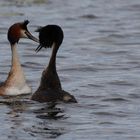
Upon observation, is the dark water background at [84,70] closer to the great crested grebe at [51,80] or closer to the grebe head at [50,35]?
the great crested grebe at [51,80]

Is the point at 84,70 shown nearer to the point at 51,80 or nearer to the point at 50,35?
the point at 50,35

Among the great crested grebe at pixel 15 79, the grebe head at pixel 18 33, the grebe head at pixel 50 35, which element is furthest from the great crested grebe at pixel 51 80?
the grebe head at pixel 18 33

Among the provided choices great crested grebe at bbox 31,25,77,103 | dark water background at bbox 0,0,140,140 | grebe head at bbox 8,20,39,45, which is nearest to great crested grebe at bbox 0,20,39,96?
grebe head at bbox 8,20,39,45

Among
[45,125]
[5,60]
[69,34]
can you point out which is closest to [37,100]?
[45,125]

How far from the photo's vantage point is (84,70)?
22.4 m

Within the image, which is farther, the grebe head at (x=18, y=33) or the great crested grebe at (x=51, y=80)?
the grebe head at (x=18, y=33)

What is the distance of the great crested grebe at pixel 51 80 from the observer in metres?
17.5

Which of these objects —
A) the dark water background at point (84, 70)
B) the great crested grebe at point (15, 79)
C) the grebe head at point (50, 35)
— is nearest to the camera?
the dark water background at point (84, 70)

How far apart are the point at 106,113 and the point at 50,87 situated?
49.5 inches

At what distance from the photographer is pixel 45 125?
52.8 feet

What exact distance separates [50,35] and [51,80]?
3.05 feet

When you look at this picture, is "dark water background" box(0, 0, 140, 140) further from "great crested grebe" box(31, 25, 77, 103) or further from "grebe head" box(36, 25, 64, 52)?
"grebe head" box(36, 25, 64, 52)

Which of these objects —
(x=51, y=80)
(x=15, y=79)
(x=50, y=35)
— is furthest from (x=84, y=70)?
(x=51, y=80)

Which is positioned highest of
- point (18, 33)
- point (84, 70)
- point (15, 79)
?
point (18, 33)
